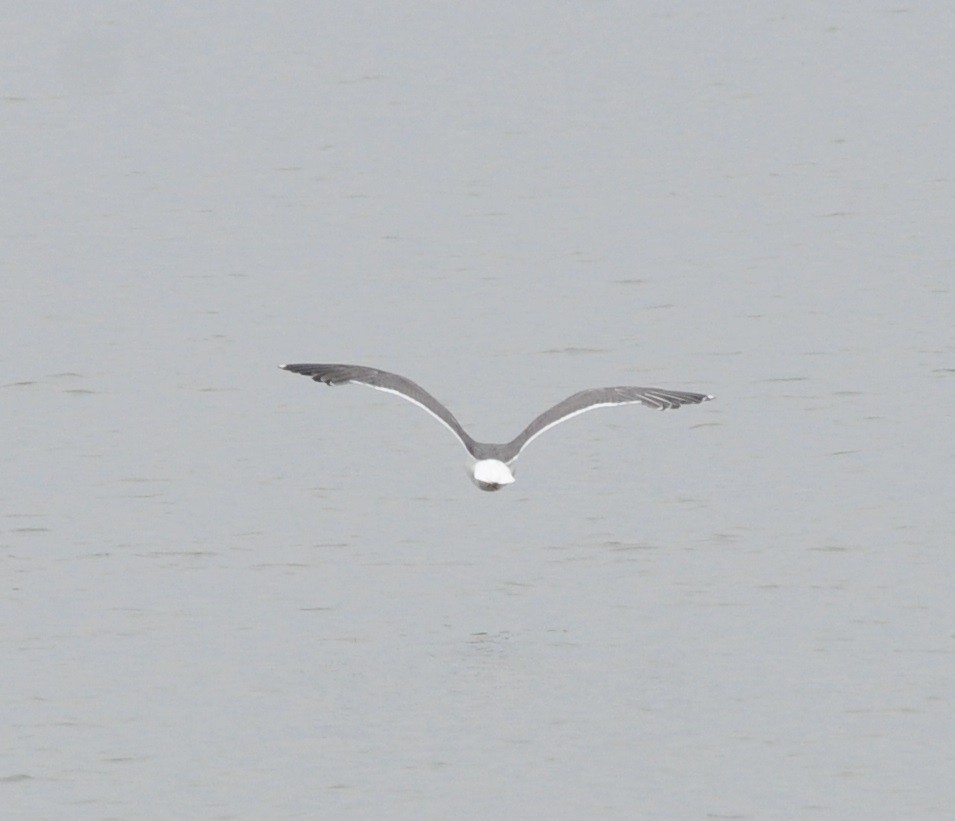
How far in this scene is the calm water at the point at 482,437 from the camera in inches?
548

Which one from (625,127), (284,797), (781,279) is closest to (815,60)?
(625,127)

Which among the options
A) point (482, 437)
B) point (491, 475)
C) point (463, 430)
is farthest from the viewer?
point (482, 437)

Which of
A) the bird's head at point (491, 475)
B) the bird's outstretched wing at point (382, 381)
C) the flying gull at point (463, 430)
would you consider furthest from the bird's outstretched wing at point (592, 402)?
the bird's outstretched wing at point (382, 381)

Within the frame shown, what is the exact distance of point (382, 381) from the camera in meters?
18.1

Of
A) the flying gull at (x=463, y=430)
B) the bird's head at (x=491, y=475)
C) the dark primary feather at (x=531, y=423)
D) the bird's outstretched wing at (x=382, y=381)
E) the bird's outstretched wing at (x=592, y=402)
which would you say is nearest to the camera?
the bird's head at (x=491, y=475)

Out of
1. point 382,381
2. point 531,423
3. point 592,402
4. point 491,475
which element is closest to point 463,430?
point 531,423

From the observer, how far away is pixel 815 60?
4150cm

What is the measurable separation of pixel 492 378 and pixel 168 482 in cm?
423

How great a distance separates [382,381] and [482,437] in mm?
3156

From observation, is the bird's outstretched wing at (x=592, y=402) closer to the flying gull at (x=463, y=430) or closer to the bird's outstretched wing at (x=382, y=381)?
the flying gull at (x=463, y=430)

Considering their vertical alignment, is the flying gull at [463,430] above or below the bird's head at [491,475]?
above

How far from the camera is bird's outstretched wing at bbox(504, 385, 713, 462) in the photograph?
57.0 feet

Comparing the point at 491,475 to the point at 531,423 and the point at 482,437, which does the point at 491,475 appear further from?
the point at 482,437

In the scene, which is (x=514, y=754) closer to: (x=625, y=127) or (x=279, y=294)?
(x=279, y=294)
